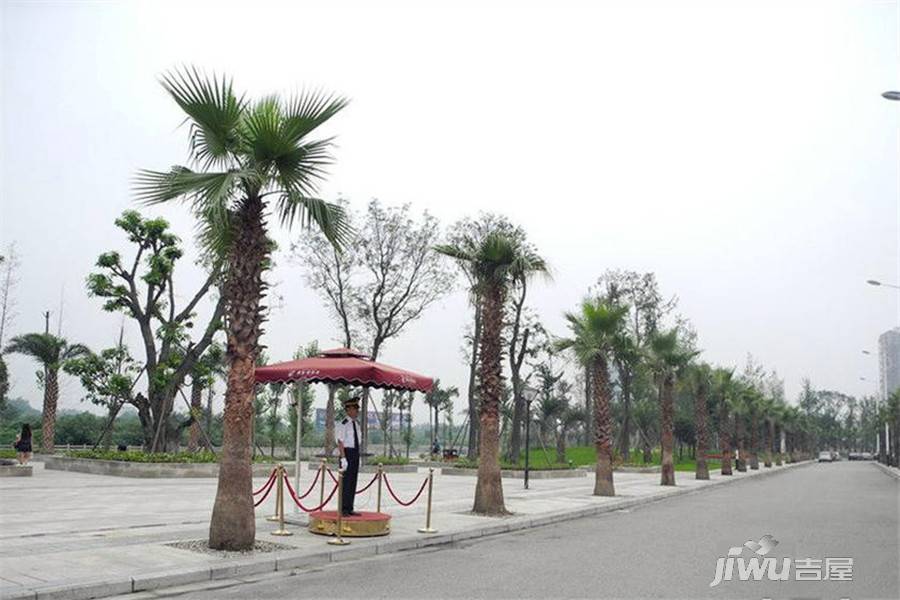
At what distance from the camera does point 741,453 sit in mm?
53969

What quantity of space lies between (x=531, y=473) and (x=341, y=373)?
2322 centimetres

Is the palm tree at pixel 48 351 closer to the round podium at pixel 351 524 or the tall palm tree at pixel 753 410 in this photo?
the round podium at pixel 351 524

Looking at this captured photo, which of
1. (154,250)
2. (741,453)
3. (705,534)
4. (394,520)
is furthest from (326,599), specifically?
(741,453)

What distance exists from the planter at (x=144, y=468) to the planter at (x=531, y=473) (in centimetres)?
1011

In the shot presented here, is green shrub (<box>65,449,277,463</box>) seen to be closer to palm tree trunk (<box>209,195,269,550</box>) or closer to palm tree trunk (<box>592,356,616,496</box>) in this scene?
palm tree trunk (<box>592,356,616,496</box>)

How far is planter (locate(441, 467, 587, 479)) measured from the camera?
3456cm

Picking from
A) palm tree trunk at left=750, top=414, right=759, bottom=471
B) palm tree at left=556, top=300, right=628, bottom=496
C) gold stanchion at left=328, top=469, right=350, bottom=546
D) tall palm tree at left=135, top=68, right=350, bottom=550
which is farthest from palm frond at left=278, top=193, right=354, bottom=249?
palm tree trunk at left=750, top=414, right=759, bottom=471

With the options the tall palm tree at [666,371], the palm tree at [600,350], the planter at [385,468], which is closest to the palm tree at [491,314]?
the palm tree at [600,350]

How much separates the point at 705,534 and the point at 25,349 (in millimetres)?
37357

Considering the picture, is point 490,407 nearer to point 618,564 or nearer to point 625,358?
point 618,564

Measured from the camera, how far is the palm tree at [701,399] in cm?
3966

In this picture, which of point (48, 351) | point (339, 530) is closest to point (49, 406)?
point (48, 351)

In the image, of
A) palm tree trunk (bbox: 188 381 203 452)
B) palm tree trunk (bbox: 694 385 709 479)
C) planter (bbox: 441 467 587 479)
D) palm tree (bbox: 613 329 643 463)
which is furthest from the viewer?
palm tree trunk (bbox: 694 385 709 479)

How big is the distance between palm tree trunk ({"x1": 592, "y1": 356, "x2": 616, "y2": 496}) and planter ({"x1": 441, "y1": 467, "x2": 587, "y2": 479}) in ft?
32.0
